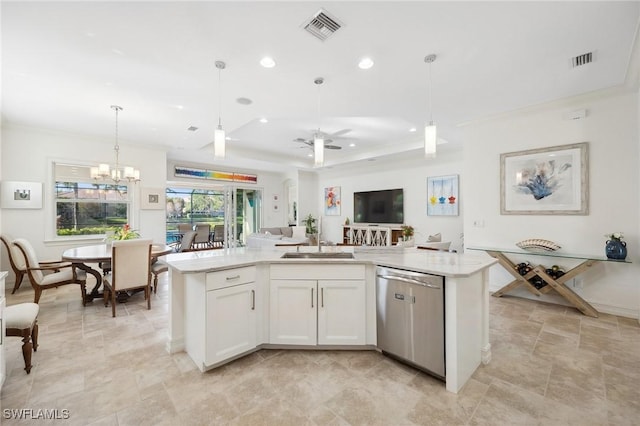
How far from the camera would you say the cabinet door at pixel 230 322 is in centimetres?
212

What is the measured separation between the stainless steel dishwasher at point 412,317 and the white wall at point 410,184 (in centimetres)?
372

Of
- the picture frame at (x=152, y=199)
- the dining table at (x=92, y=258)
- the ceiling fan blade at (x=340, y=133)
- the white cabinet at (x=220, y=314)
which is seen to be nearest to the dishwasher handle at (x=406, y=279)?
the white cabinet at (x=220, y=314)

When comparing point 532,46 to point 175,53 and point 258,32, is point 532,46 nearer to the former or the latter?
point 258,32

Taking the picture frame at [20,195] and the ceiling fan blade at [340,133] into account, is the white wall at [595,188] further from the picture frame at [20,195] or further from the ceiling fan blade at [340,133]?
the picture frame at [20,195]

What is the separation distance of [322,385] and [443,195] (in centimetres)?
550

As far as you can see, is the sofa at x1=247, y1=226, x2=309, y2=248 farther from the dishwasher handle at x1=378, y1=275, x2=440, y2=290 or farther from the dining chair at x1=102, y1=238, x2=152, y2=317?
the dishwasher handle at x1=378, y1=275, x2=440, y2=290

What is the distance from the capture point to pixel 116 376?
2092 millimetres

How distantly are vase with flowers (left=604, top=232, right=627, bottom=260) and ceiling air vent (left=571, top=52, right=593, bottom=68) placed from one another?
6.41 ft

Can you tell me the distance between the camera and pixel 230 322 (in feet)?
7.27

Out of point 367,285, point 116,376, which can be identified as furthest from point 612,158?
point 116,376

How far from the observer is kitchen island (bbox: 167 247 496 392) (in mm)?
2141

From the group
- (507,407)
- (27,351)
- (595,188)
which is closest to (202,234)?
(27,351)

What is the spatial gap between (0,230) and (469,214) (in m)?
7.63

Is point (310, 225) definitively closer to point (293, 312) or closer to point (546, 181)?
point (546, 181)
